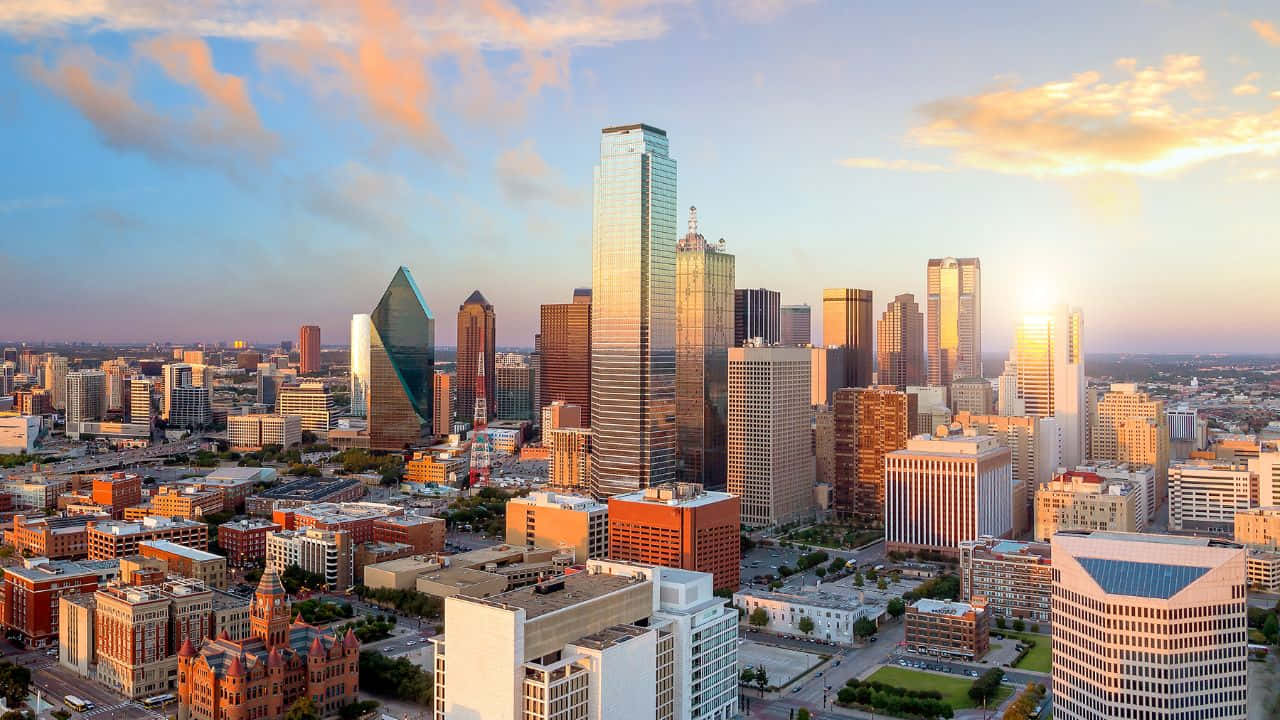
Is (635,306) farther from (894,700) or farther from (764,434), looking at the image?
(894,700)

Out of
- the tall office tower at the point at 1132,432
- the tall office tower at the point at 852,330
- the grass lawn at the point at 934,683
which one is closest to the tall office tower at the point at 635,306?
the grass lawn at the point at 934,683

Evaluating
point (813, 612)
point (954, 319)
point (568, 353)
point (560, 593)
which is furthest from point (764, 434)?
point (954, 319)

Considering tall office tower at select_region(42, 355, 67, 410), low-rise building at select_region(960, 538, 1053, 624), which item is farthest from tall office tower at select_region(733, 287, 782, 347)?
tall office tower at select_region(42, 355, 67, 410)

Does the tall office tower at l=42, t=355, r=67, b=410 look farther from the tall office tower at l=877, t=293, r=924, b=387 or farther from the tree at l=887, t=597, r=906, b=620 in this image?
the tree at l=887, t=597, r=906, b=620

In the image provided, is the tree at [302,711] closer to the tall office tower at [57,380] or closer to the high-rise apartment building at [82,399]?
the high-rise apartment building at [82,399]

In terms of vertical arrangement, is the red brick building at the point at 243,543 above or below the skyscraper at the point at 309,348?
below

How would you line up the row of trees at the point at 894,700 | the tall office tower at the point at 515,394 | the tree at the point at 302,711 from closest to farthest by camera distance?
the tree at the point at 302,711 < the row of trees at the point at 894,700 < the tall office tower at the point at 515,394
